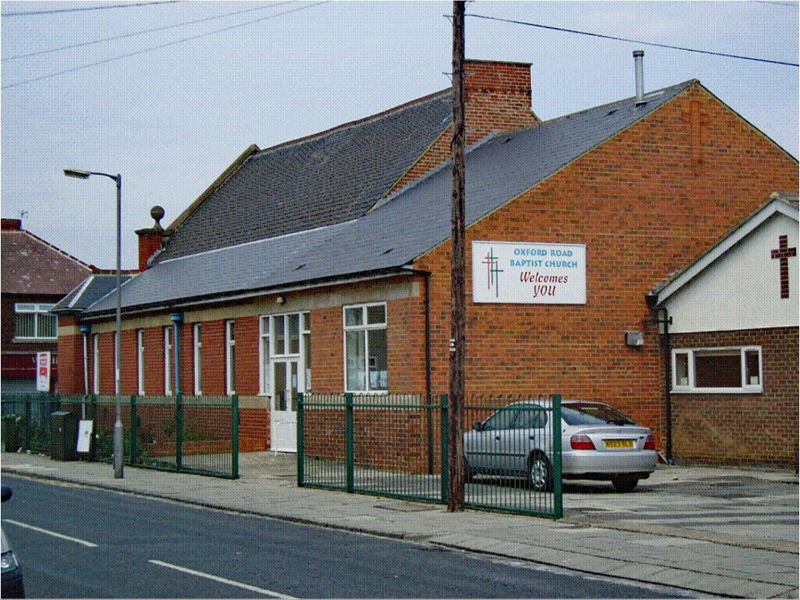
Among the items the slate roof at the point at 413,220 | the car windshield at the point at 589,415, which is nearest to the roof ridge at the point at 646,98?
the slate roof at the point at 413,220

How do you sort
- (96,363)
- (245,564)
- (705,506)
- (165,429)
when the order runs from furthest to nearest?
(96,363) → (165,429) → (705,506) → (245,564)

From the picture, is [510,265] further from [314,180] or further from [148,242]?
[148,242]

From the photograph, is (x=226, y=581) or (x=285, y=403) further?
(x=285, y=403)

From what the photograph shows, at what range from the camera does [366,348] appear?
86.8 feet

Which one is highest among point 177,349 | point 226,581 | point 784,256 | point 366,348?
point 784,256

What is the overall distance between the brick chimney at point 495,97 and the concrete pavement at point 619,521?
12259 millimetres

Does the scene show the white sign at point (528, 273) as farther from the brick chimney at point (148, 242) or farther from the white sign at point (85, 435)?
the brick chimney at point (148, 242)

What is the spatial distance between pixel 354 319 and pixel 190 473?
4.89 meters

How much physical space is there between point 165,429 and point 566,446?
33.2 ft

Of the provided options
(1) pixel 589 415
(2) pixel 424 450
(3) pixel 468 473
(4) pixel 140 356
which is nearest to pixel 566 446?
(1) pixel 589 415

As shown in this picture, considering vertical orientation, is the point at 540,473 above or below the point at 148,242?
below

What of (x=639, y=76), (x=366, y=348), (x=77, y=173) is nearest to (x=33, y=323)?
(x=77, y=173)

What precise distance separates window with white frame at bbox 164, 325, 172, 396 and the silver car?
18.3 metres

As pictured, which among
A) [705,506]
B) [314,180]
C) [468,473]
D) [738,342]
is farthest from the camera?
[314,180]
